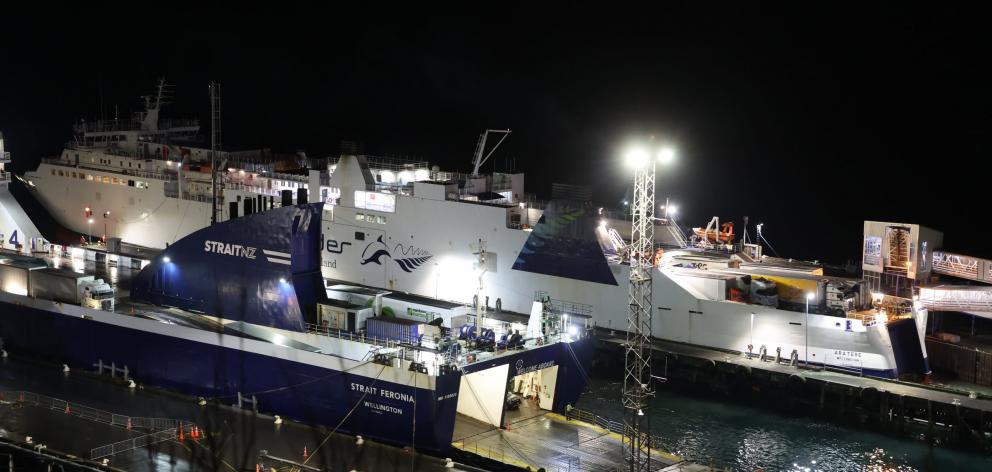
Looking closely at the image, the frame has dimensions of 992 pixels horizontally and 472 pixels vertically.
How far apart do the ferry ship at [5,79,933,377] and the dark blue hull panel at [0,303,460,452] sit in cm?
184

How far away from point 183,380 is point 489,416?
6.61 metres

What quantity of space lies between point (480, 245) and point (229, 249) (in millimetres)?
5247

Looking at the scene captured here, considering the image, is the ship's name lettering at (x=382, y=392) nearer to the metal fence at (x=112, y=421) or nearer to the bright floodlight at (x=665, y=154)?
the metal fence at (x=112, y=421)

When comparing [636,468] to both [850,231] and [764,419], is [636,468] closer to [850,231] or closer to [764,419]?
[764,419]

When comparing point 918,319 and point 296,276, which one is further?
point 918,319

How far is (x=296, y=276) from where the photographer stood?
23.1 metres

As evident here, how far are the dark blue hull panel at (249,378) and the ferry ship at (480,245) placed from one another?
1.84 metres

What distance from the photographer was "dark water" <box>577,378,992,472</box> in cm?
2209

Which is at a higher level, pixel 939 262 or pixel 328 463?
pixel 939 262

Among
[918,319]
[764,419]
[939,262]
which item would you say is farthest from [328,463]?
[939,262]

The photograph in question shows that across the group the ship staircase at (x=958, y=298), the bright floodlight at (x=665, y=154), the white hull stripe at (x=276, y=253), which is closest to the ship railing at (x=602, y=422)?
the bright floodlight at (x=665, y=154)

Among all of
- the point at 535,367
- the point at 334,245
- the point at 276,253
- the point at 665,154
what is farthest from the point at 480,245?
the point at 334,245

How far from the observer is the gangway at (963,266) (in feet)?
93.5

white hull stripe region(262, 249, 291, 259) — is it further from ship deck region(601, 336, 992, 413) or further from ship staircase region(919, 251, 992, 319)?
ship staircase region(919, 251, 992, 319)
